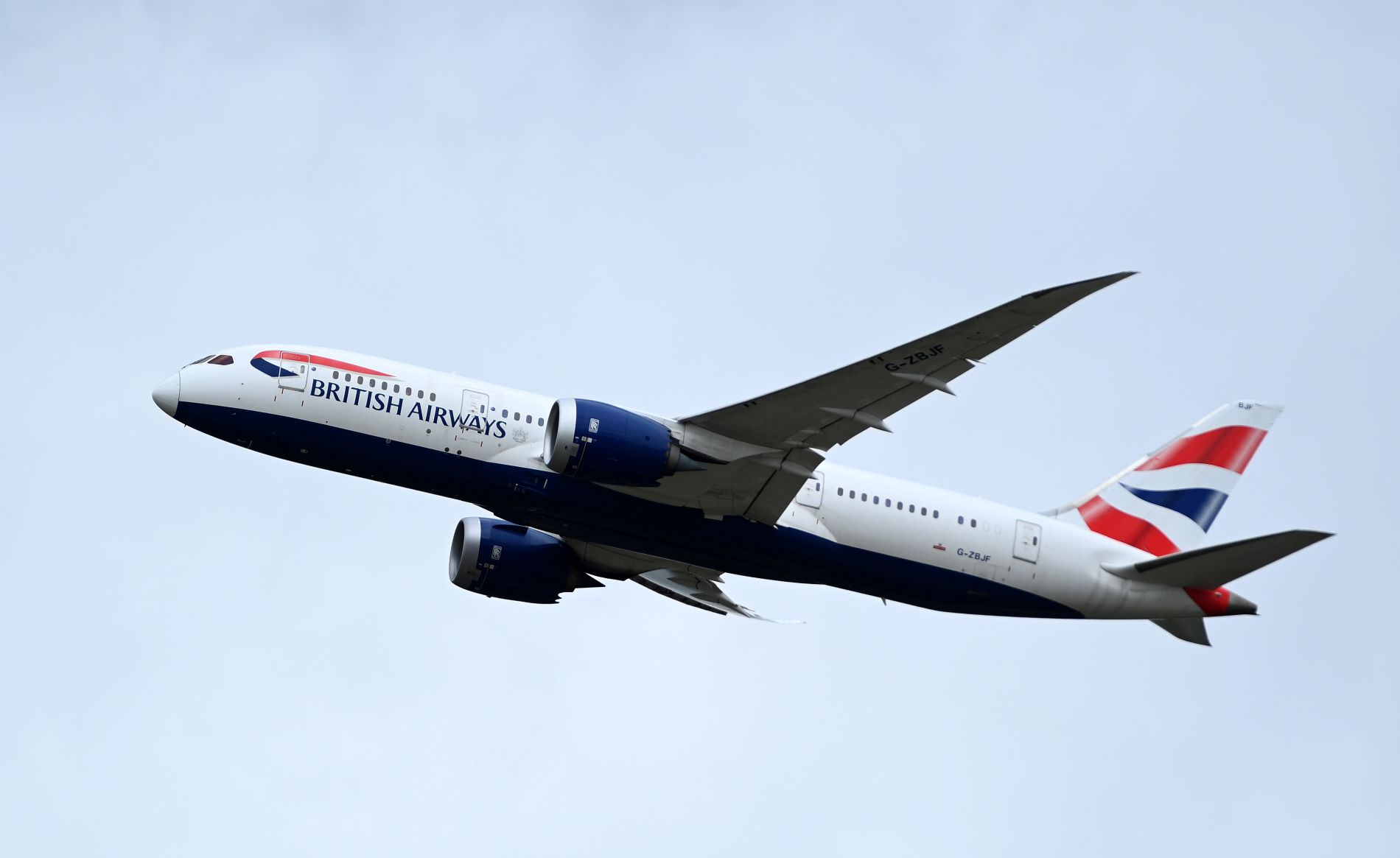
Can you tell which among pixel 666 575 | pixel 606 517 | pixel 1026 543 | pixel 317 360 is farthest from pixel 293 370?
pixel 1026 543

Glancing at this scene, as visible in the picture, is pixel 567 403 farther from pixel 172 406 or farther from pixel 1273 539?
pixel 1273 539

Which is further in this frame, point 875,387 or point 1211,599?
point 1211,599

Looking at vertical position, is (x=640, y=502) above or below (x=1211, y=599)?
above

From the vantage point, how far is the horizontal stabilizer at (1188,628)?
37.3m

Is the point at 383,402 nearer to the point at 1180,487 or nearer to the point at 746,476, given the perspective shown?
the point at 746,476

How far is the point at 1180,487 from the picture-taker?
1582 inches

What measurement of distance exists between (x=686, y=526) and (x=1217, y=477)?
15.7 meters

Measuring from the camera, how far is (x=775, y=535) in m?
34.2

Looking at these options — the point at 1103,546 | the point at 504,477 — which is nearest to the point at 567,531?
the point at 504,477

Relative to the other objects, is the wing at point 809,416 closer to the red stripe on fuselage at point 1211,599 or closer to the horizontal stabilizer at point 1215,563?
the horizontal stabilizer at point 1215,563

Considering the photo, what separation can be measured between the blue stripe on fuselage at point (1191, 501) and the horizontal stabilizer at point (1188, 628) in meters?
3.50

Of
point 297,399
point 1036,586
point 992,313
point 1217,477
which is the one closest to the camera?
point 992,313

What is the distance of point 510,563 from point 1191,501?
1810cm

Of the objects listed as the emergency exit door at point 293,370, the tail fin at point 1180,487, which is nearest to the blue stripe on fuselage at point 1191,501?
the tail fin at point 1180,487
